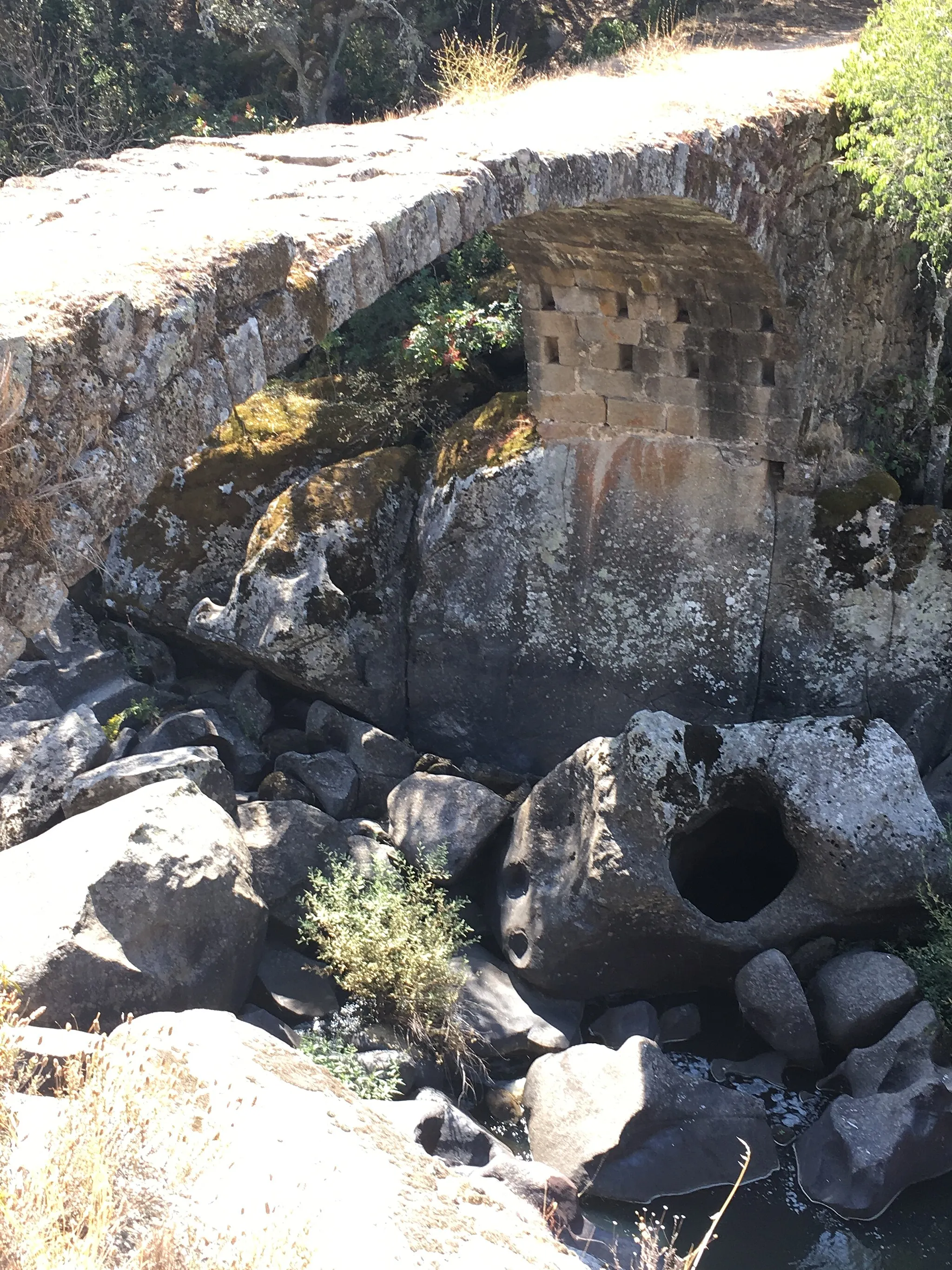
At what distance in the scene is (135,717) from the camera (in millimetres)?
8867

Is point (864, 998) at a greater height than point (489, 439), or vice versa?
point (489, 439)

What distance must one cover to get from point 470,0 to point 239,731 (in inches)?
322

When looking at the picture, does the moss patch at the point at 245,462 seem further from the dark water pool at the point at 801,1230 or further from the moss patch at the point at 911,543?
the dark water pool at the point at 801,1230

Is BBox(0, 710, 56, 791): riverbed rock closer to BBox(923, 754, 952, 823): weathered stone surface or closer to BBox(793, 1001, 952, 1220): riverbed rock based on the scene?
BBox(793, 1001, 952, 1220): riverbed rock

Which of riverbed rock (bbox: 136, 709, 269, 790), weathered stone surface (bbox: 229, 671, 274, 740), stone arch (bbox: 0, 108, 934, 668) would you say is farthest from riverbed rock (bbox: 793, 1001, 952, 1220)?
weathered stone surface (bbox: 229, 671, 274, 740)

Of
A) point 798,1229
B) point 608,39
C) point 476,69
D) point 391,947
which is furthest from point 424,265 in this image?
point 608,39

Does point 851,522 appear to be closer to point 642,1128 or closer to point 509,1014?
point 509,1014

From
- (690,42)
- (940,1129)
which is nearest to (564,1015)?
(940,1129)

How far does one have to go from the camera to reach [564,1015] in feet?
23.5

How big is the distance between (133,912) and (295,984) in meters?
1.23

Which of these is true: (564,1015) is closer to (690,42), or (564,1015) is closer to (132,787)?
(132,787)

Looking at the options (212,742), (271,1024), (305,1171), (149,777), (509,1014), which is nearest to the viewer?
(305,1171)

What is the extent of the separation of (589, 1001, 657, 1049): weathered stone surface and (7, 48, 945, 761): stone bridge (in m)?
2.31

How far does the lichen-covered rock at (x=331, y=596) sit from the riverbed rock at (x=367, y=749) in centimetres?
21
